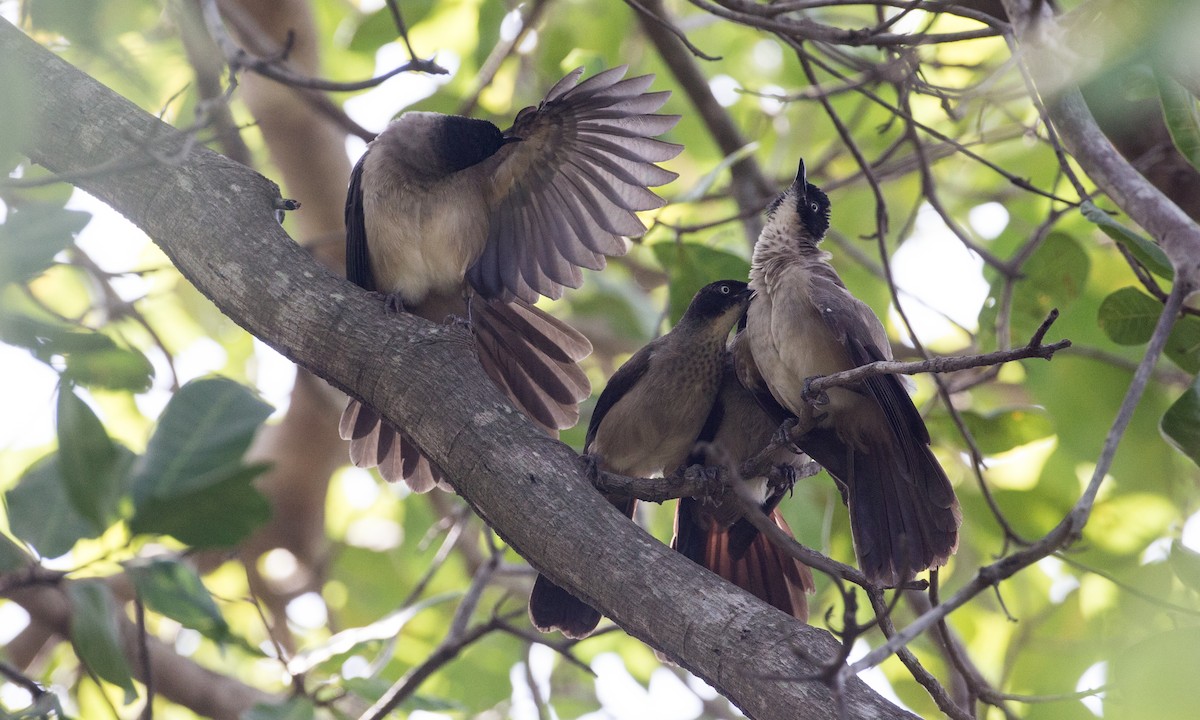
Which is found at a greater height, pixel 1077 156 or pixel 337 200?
pixel 337 200

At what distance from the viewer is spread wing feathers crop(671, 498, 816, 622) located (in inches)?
141

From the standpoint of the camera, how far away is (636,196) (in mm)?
3658

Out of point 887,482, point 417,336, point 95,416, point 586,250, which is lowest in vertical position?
point 95,416

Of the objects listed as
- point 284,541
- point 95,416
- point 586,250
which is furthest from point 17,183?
point 284,541

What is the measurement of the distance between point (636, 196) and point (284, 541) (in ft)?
9.69

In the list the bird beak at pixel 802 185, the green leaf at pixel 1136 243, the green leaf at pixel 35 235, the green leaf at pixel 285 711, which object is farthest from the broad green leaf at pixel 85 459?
the green leaf at pixel 1136 243

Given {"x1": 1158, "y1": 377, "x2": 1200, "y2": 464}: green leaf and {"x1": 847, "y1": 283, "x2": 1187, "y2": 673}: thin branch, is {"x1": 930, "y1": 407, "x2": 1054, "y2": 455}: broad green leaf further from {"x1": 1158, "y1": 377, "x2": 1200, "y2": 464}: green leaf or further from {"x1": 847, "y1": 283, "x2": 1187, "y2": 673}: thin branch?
{"x1": 847, "y1": 283, "x2": 1187, "y2": 673}: thin branch

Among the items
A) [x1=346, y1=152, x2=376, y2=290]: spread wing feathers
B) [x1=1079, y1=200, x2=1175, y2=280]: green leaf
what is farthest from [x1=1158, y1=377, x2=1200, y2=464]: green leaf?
[x1=346, y1=152, x2=376, y2=290]: spread wing feathers

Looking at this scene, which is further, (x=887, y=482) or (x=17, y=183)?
(x=887, y=482)

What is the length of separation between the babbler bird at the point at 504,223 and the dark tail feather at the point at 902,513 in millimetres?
1117

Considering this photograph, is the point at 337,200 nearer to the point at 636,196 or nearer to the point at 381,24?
the point at 381,24

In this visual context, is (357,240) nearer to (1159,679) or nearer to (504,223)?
(504,223)

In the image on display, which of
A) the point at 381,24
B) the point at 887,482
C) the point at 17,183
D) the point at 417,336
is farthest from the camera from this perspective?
the point at 381,24

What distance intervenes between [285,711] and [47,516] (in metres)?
0.86
